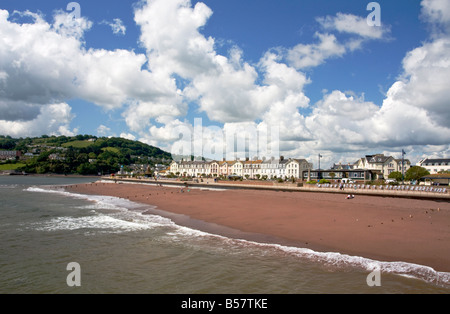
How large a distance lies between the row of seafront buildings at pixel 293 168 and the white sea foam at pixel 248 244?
50417 millimetres

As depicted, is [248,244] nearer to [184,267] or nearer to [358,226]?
[184,267]

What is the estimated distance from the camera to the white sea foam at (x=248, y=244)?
36.2 feet

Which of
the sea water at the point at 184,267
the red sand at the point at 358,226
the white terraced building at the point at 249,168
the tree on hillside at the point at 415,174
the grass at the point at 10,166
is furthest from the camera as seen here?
the grass at the point at 10,166

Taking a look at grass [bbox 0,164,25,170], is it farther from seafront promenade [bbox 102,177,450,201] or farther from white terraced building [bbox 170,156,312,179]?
seafront promenade [bbox 102,177,450,201]

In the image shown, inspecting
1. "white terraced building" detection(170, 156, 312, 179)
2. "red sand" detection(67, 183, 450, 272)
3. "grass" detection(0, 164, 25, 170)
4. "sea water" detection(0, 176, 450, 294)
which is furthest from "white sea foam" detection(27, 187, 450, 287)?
"grass" detection(0, 164, 25, 170)

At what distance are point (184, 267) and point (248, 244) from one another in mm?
4866

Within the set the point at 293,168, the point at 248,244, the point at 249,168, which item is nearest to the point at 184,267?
the point at 248,244

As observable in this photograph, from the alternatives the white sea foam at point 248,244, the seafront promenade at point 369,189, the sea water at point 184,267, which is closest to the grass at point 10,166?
the seafront promenade at point 369,189

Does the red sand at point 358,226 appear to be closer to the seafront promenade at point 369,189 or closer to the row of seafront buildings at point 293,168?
the seafront promenade at point 369,189

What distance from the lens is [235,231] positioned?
18594 millimetres

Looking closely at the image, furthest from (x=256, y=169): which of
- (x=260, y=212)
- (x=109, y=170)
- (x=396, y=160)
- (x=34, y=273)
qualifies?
(x=109, y=170)
